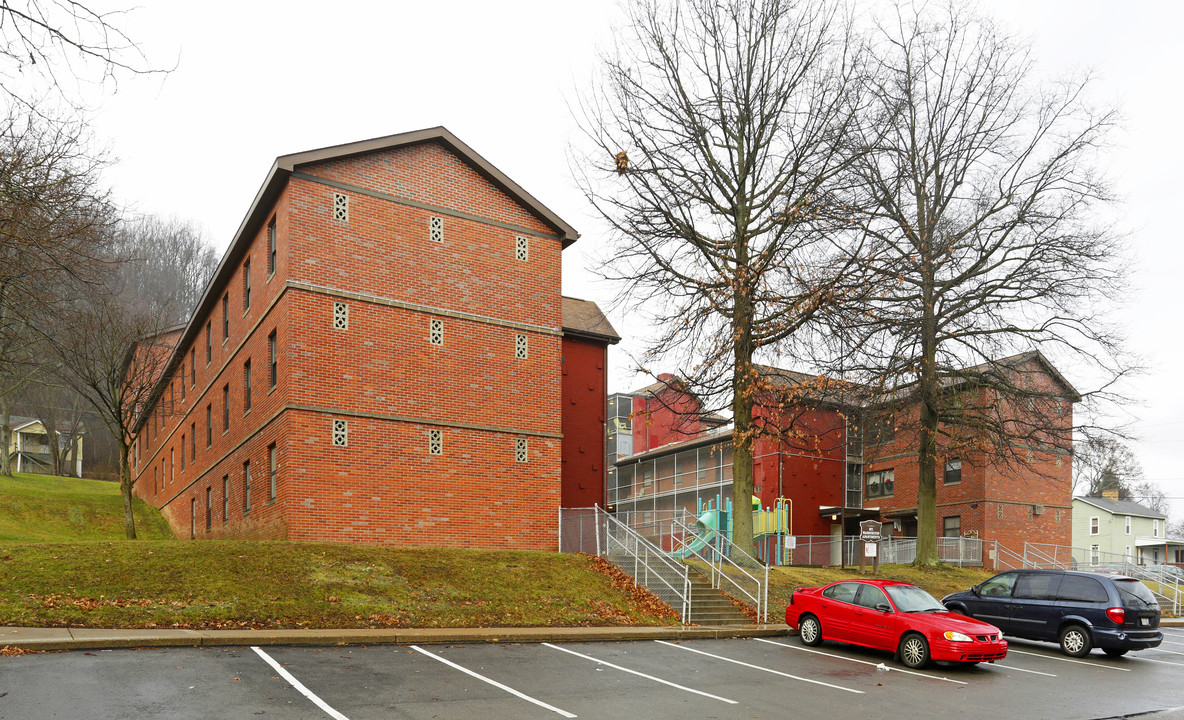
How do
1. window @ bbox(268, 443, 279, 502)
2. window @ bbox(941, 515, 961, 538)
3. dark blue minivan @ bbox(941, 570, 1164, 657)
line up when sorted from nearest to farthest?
1. dark blue minivan @ bbox(941, 570, 1164, 657)
2. window @ bbox(268, 443, 279, 502)
3. window @ bbox(941, 515, 961, 538)

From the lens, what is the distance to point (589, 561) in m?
23.7

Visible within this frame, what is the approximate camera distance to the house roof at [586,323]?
3202 centimetres

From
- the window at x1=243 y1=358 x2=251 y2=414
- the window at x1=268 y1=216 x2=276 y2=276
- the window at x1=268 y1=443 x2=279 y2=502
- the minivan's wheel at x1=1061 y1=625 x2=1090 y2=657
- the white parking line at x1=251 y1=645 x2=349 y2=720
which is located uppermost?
the window at x1=268 y1=216 x2=276 y2=276

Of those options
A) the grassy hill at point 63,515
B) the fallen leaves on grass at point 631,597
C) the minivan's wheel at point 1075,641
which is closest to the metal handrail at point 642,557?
the fallen leaves on grass at point 631,597

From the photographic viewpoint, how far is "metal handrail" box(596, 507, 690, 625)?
66.9ft

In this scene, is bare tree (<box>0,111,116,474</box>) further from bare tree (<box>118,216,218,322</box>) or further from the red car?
bare tree (<box>118,216,218,322</box>)

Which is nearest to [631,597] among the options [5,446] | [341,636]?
[341,636]

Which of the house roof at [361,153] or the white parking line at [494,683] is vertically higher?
the house roof at [361,153]

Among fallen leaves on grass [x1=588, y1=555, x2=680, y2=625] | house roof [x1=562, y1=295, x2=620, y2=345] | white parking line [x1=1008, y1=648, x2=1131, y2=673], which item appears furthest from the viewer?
house roof [x1=562, y1=295, x2=620, y2=345]

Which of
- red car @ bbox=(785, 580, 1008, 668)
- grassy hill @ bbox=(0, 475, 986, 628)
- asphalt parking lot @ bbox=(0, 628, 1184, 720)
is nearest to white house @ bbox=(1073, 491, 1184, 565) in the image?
grassy hill @ bbox=(0, 475, 986, 628)

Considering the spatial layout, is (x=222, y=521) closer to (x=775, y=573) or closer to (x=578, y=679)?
(x=775, y=573)

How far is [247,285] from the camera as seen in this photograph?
90.3ft

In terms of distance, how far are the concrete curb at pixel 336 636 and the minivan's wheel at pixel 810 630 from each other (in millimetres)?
1362

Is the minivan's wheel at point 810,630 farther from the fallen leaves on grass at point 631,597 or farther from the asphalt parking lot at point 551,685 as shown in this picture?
the fallen leaves on grass at point 631,597
